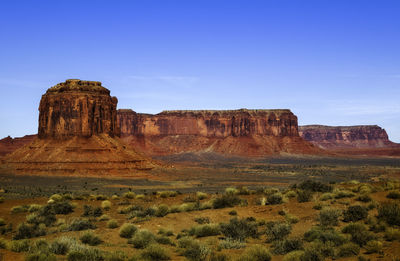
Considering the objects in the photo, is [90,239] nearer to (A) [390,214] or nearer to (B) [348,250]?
(B) [348,250]

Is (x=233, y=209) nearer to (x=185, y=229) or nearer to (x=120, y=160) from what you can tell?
(x=185, y=229)

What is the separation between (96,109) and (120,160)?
11576mm

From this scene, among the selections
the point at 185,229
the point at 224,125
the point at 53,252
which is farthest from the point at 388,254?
the point at 224,125

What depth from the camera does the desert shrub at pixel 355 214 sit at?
14.0 meters

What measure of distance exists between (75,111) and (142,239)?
59.2 m

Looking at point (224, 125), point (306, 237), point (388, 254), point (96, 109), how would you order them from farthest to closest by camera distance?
point (224, 125) → point (96, 109) → point (306, 237) → point (388, 254)

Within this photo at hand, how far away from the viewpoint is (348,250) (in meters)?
10.5

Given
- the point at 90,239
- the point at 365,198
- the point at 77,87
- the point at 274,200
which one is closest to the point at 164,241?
the point at 90,239

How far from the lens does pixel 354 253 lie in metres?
10.4

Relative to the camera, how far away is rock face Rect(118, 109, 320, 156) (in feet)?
485

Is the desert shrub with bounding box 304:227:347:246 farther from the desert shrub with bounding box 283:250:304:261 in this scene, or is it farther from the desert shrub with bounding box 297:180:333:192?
the desert shrub with bounding box 297:180:333:192

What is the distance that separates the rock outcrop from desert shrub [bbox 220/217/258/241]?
4985 centimetres

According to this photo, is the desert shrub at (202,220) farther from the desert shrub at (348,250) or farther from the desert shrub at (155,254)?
the desert shrub at (348,250)

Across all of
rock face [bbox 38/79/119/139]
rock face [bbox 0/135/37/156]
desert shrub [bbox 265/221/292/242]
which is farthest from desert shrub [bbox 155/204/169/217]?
rock face [bbox 0/135/37/156]
